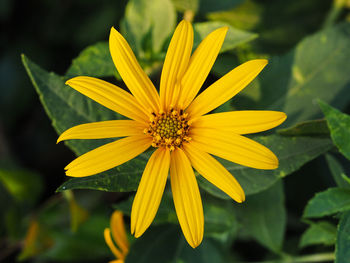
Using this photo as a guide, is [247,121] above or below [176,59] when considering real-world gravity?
below

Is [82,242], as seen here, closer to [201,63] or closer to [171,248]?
[171,248]

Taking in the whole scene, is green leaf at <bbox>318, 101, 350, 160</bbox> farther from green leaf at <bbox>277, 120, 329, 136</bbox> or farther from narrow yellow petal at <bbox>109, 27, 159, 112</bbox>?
narrow yellow petal at <bbox>109, 27, 159, 112</bbox>

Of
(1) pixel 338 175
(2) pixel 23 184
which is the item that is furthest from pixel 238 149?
(2) pixel 23 184

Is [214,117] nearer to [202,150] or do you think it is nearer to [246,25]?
[202,150]

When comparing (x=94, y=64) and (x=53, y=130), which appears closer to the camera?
(x=94, y=64)

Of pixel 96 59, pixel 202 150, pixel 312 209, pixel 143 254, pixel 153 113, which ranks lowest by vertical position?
pixel 312 209

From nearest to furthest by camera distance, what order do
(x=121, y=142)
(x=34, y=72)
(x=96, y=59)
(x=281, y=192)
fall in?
(x=121, y=142) → (x=34, y=72) → (x=96, y=59) → (x=281, y=192)

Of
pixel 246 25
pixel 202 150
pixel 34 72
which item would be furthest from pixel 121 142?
pixel 246 25

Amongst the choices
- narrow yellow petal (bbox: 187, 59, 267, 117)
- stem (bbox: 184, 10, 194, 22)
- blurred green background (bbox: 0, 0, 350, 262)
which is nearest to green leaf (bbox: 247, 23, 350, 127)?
blurred green background (bbox: 0, 0, 350, 262)

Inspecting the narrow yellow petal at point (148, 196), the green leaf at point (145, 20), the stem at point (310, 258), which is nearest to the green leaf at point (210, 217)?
the stem at point (310, 258)
